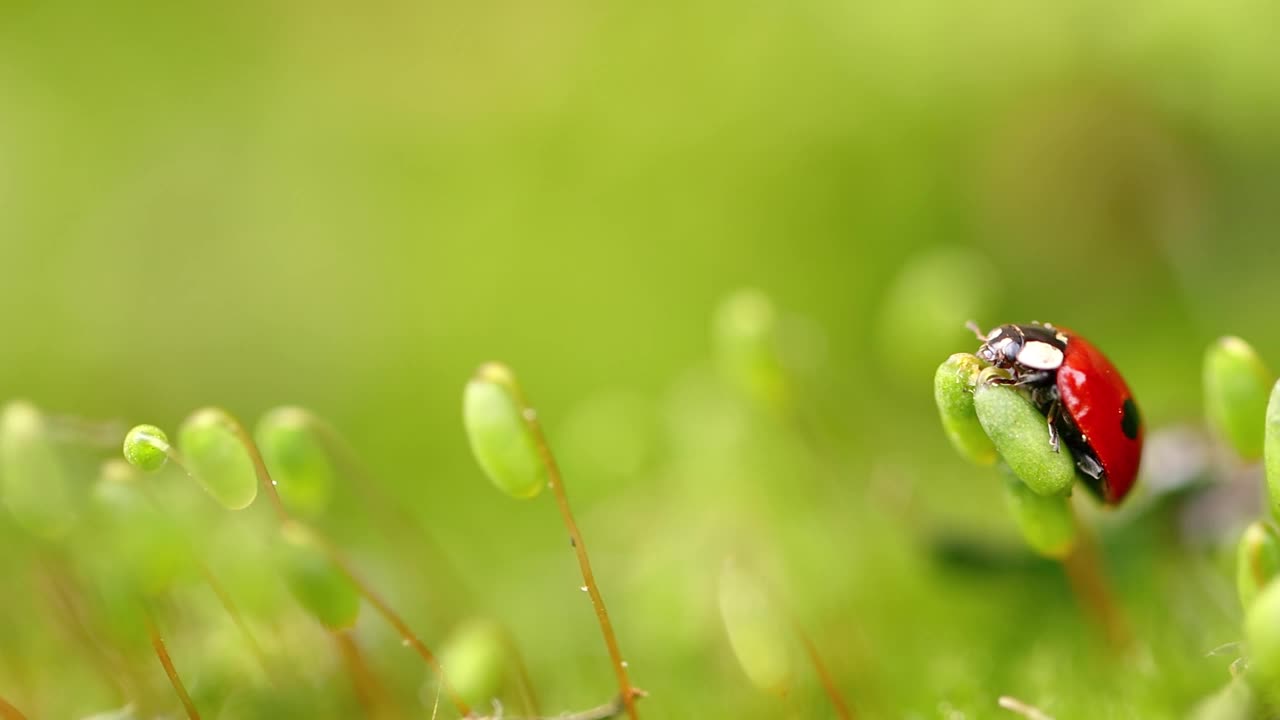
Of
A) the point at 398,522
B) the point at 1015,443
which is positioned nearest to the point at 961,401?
the point at 1015,443

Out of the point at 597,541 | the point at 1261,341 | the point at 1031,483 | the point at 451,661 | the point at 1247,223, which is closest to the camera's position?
the point at 1031,483

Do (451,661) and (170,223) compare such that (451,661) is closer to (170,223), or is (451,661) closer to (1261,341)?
(1261,341)

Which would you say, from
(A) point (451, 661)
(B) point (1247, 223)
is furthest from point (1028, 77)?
(A) point (451, 661)

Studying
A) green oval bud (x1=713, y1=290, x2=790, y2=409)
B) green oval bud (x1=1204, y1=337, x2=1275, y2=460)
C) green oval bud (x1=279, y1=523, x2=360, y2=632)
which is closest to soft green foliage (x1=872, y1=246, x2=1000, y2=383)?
green oval bud (x1=713, y1=290, x2=790, y2=409)

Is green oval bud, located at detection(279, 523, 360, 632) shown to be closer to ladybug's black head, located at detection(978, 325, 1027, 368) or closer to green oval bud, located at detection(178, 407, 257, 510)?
green oval bud, located at detection(178, 407, 257, 510)

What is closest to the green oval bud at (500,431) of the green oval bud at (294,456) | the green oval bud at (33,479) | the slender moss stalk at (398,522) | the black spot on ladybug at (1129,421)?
the green oval bud at (294,456)

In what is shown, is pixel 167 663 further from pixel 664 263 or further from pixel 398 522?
pixel 664 263
